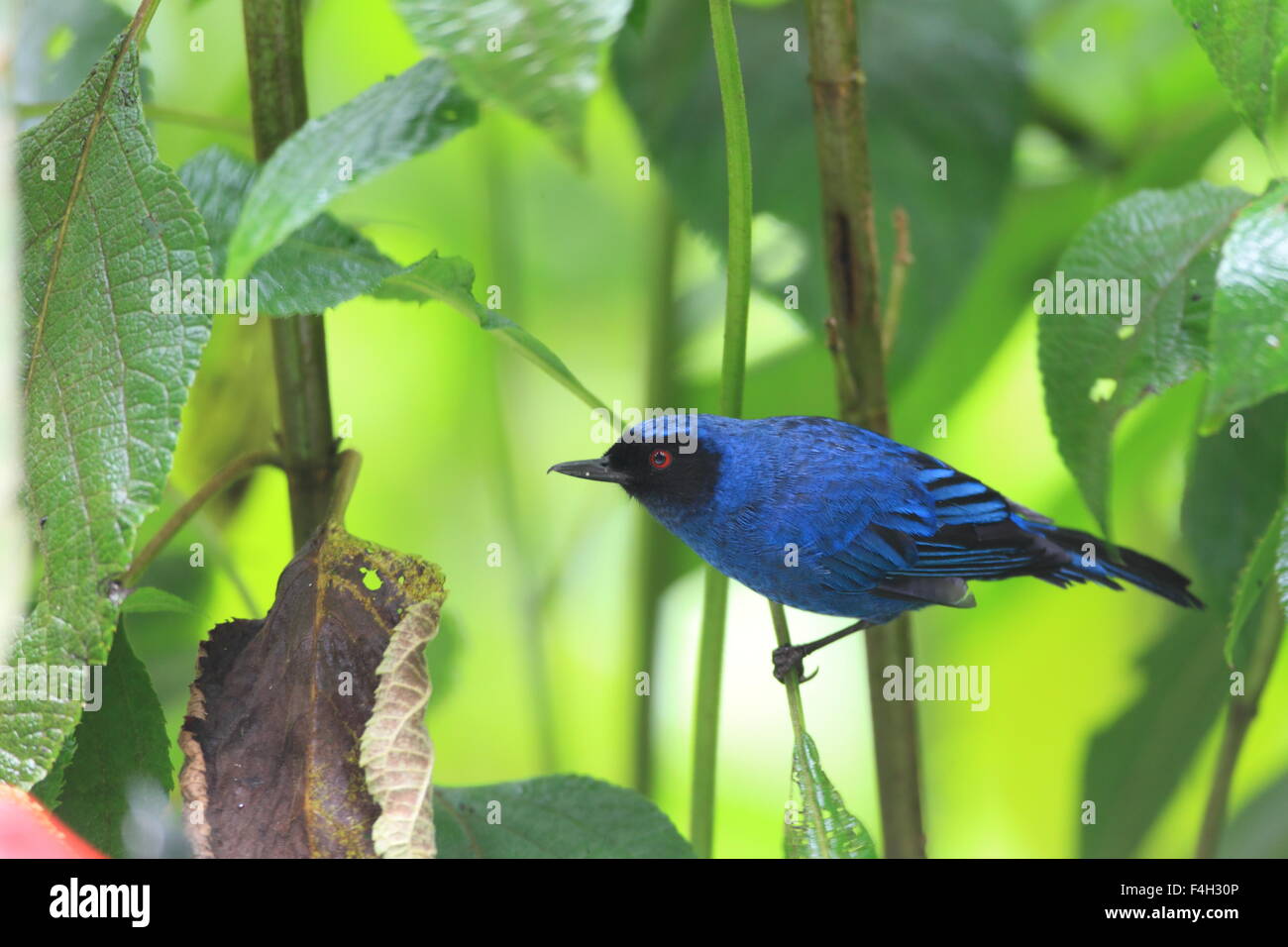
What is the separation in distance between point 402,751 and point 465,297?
0.25 m

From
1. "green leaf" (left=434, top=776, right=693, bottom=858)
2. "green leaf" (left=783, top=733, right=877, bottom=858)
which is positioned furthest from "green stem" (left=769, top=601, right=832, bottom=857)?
"green leaf" (left=434, top=776, right=693, bottom=858)

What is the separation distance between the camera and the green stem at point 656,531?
1.21m

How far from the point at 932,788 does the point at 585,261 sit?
0.84 metres

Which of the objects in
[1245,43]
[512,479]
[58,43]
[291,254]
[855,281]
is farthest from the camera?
[512,479]

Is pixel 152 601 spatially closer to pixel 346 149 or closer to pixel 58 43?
pixel 346 149

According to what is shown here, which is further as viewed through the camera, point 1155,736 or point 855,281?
point 1155,736

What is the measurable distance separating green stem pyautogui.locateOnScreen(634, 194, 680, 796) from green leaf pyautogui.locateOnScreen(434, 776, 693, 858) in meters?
0.40

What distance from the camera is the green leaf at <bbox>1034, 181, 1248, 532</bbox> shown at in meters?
0.69

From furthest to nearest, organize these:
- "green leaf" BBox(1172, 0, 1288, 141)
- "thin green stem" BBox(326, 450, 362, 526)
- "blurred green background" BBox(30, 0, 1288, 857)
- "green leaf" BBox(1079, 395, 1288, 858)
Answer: "blurred green background" BBox(30, 0, 1288, 857), "green leaf" BBox(1079, 395, 1288, 858), "thin green stem" BBox(326, 450, 362, 526), "green leaf" BBox(1172, 0, 1288, 141)

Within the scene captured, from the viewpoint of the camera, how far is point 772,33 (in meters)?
1.07

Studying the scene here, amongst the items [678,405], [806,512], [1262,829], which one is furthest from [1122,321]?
[1262,829]

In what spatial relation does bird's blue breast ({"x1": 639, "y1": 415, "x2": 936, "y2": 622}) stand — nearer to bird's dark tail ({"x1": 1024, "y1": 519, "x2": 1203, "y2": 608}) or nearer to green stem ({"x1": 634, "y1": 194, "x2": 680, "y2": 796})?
bird's dark tail ({"x1": 1024, "y1": 519, "x2": 1203, "y2": 608})

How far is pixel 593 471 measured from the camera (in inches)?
33.5

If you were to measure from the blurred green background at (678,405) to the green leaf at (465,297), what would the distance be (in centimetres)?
54
